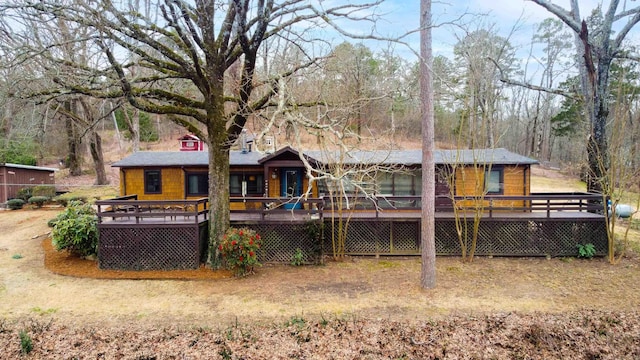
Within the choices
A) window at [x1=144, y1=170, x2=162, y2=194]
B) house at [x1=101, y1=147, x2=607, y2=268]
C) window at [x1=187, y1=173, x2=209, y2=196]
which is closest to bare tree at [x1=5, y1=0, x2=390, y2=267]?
house at [x1=101, y1=147, x2=607, y2=268]

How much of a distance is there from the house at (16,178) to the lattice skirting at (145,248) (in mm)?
12823

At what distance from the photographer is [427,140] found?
7.10 meters

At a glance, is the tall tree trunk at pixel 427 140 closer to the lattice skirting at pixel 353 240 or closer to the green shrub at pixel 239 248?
the lattice skirting at pixel 353 240

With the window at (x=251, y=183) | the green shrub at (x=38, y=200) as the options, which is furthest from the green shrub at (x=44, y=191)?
the window at (x=251, y=183)

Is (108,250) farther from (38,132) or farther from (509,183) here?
(509,183)

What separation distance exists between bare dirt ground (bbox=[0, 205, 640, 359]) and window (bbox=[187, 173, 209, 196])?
5.17 m

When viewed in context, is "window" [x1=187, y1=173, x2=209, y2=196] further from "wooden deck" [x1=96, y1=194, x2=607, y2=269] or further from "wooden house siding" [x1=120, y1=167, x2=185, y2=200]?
"wooden deck" [x1=96, y1=194, x2=607, y2=269]

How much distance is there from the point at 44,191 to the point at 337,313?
18.6 metres

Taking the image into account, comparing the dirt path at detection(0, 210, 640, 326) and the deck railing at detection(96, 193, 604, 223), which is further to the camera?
the deck railing at detection(96, 193, 604, 223)

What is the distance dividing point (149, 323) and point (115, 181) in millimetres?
20791

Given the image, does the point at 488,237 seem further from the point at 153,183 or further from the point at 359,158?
the point at 153,183

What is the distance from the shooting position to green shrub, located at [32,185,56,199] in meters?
17.9

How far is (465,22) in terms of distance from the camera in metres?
7.07

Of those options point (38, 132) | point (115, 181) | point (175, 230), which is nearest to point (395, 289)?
point (175, 230)
